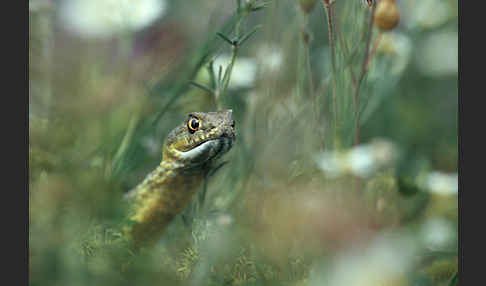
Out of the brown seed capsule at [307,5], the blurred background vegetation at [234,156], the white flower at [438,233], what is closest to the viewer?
the blurred background vegetation at [234,156]

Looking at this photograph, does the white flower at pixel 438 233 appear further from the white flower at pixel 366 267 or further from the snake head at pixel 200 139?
the snake head at pixel 200 139

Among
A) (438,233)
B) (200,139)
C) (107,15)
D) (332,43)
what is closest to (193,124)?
(200,139)

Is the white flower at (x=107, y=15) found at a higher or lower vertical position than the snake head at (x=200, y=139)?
higher

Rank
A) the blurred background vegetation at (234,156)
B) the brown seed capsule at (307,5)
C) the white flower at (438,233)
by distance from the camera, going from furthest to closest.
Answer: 1. the white flower at (438,233)
2. the brown seed capsule at (307,5)
3. the blurred background vegetation at (234,156)

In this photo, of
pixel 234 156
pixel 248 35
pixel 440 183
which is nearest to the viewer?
pixel 248 35

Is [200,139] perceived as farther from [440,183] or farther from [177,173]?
[440,183]

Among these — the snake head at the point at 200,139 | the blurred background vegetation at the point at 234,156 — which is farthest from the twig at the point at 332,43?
the snake head at the point at 200,139

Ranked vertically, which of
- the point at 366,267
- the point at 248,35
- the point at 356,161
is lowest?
the point at 366,267
